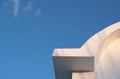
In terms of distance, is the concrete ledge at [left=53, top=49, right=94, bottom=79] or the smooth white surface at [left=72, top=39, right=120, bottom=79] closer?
the concrete ledge at [left=53, top=49, right=94, bottom=79]

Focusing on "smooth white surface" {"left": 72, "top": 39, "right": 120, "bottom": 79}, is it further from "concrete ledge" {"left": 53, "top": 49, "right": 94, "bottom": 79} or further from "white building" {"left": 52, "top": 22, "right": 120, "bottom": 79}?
"concrete ledge" {"left": 53, "top": 49, "right": 94, "bottom": 79}

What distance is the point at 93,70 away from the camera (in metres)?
6.82

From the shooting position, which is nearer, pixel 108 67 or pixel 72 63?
pixel 72 63

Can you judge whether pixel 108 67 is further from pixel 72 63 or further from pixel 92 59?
pixel 72 63

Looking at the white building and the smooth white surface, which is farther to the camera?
the smooth white surface

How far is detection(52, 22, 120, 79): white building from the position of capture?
661 cm

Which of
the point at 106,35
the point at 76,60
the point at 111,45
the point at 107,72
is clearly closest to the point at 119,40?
the point at 111,45

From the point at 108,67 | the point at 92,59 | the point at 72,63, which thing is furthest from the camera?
the point at 108,67

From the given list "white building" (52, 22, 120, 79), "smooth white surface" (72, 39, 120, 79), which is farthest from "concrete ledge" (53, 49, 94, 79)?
"smooth white surface" (72, 39, 120, 79)

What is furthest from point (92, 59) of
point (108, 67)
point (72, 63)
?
point (108, 67)

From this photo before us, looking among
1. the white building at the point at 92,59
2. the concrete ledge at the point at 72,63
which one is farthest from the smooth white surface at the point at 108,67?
the concrete ledge at the point at 72,63

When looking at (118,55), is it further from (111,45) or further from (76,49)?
(76,49)

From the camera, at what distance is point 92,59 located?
657 cm

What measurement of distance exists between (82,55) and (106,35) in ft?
3.41
